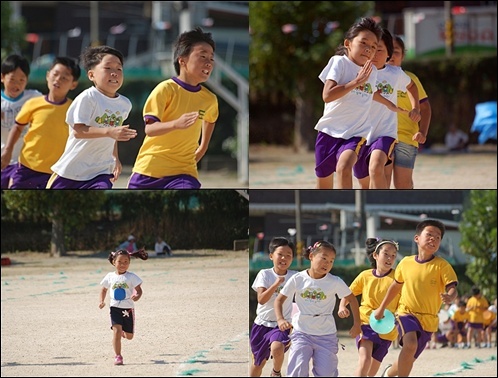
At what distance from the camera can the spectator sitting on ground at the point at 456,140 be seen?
1773 cm

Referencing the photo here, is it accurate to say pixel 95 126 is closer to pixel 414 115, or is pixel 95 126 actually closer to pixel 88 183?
pixel 88 183

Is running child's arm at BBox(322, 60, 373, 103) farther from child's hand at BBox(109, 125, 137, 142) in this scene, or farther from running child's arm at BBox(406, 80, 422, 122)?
child's hand at BBox(109, 125, 137, 142)

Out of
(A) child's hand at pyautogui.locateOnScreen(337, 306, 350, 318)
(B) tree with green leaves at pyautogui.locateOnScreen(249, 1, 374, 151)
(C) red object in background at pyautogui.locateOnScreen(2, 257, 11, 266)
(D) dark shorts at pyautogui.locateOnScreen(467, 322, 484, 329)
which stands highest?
(B) tree with green leaves at pyautogui.locateOnScreen(249, 1, 374, 151)

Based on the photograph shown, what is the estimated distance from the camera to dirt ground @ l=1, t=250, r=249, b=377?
5379 mm

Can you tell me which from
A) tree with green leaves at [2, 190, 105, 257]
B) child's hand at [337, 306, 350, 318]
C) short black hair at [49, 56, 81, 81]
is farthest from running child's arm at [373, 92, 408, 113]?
short black hair at [49, 56, 81, 81]

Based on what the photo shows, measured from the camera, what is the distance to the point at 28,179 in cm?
616

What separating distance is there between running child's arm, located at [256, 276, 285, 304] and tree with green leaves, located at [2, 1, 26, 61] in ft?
34.4

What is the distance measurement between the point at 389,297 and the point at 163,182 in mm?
1344

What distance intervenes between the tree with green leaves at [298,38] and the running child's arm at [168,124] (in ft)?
34.0

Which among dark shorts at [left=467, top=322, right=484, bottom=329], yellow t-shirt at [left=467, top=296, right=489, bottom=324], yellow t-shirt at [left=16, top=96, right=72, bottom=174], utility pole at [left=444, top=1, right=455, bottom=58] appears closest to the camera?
yellow t-shirt at [left=16, top=96, right=72, bottom=174]

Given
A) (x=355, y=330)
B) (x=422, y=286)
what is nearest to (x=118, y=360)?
(x=355, y=330)

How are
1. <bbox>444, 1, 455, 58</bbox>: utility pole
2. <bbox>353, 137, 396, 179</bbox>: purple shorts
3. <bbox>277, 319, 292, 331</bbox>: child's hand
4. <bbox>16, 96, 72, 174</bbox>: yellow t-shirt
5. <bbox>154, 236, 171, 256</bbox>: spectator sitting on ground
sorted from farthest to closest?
<bbox>444, 1, 455, 58</bbox>: utility pole
<bbox>16, 96, 72, 174</bbox>: yellow t-shirt
<bbox>353, 137, 396, 179</bbox>: purple shorts
<bbox>154, 236, 171, 256</bbox>: spectator sitting on ground
<bbox>277, 319, 292, 331</bbox>: child's hand

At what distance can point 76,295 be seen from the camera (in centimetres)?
554

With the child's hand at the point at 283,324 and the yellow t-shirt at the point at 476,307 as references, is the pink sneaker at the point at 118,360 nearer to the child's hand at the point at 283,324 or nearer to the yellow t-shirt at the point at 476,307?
the child's hand at the point at 283,324
